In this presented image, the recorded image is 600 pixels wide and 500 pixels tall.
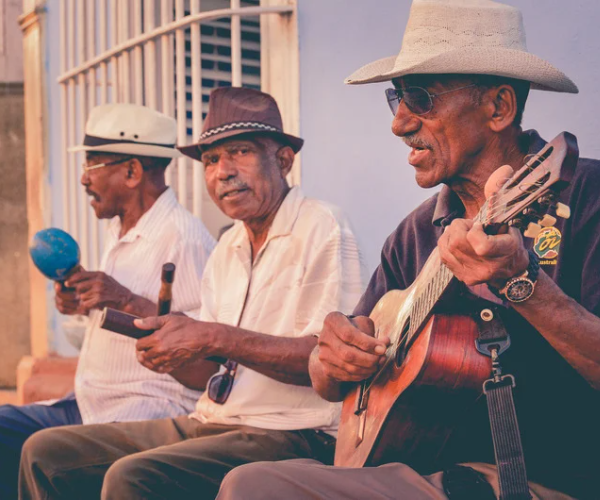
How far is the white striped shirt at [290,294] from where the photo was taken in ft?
11.9

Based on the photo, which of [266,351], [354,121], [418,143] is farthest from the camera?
[354,121]

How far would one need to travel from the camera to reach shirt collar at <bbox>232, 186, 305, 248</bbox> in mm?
3814

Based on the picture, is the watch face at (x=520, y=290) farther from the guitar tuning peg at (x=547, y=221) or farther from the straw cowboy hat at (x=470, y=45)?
the straw cowboy hat at (x=470, y=45)

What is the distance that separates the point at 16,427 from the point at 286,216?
5.28ft

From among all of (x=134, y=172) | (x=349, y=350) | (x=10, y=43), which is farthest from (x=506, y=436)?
(x=10, y=43)

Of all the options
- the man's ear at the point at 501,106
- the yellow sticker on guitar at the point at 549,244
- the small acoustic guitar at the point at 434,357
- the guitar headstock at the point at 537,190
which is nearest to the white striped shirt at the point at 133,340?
the small acoustic guitar at the point at 434,357

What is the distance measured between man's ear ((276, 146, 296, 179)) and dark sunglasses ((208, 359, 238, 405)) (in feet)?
2.67

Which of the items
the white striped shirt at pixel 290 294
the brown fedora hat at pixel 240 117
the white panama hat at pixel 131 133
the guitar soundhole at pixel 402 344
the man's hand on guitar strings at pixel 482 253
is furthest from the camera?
the white panama hat at pixel 131 133

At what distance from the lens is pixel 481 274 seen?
2113 millimetres

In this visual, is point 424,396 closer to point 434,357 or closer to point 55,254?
point 434,357

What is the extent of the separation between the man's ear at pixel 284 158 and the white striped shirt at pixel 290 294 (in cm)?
15

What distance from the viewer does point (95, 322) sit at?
Answer: 4539 millimetres

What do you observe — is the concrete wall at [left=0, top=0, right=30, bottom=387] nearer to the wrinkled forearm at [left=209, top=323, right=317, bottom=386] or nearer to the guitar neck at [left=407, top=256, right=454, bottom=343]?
the wrinkled forearm at [left=209, top=323, right=317, bottom=386]

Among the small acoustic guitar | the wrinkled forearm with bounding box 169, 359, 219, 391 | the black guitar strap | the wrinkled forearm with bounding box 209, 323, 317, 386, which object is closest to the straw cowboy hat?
the small acoustic guitar
